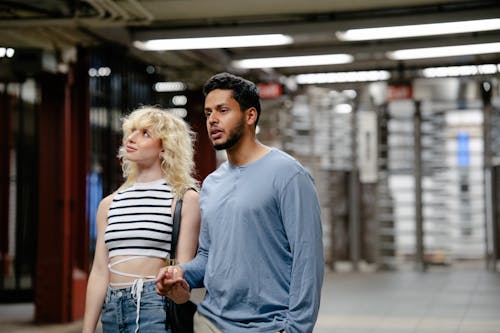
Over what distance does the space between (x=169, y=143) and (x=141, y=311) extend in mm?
709

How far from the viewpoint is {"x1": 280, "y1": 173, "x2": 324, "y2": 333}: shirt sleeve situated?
96.3 inches

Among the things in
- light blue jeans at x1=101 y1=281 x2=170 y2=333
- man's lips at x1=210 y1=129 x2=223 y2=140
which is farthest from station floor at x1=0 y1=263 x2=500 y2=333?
man's lips at x1=210 y1=129 x2=223 y2=140

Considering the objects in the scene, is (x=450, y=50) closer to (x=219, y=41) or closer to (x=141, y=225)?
(x=219, y=41)

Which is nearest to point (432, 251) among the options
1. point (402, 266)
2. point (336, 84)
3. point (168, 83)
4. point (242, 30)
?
point (402, 266)

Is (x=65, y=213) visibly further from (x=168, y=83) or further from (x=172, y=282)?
(x=172, y=282)

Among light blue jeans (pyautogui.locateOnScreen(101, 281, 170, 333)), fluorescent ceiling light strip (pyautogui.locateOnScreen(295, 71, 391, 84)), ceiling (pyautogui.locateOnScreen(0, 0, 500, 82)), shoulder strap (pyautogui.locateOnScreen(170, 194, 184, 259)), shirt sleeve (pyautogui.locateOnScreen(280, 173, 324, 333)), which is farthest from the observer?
fluorescent ceiling light strip (pyautogui.locateOnScreen(295, 71, 391, 84))

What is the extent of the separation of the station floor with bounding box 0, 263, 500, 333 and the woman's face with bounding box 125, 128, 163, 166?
17.2ft

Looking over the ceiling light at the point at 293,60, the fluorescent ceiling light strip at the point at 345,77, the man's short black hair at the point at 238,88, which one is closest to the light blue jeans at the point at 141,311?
the man's short black hair at the point at 238,88

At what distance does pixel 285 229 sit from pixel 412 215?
13562 mm

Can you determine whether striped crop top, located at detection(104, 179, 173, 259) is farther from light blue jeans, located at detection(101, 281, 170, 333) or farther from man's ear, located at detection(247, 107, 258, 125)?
man's ear, located at detection(247, 107, 258, 125)

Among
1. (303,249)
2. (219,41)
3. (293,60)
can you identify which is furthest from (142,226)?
(293,60)

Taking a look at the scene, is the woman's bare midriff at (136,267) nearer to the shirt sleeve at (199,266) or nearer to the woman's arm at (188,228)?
the woman's arm at (188,228)

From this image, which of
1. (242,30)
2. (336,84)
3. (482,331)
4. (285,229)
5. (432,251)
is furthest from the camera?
(432,251)

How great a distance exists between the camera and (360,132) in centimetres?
1603
